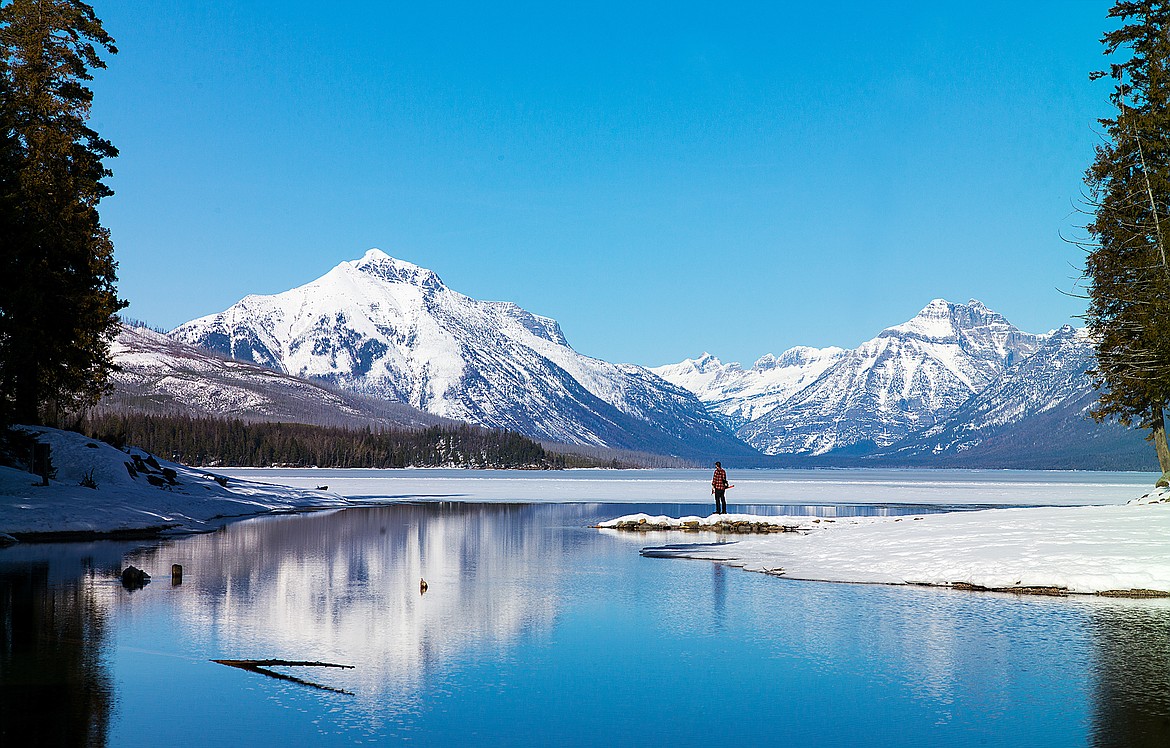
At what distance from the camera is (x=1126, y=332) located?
4275cm

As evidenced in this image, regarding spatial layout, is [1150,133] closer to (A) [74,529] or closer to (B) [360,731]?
(B) [360,731]

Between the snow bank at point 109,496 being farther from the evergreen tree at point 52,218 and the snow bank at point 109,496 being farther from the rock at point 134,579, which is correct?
the rock at point 134,579

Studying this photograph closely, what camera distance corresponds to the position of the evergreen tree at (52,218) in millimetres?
36781

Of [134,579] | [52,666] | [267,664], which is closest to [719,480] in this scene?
[134,579]

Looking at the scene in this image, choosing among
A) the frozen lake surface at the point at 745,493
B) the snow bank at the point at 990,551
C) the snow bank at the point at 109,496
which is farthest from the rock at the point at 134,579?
the frozen lake surface at the point at 745,493

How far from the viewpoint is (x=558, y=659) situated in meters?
16.3

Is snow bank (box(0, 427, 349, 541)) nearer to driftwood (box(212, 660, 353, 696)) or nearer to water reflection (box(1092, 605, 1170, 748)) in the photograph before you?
driftwood (box(212, 660, 353, 696))

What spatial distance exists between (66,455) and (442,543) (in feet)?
62.9

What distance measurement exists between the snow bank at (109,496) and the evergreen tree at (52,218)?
9.28 ft

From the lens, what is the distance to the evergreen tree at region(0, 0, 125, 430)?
36781 mm

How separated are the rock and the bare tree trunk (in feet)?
145

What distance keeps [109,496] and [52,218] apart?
40.9 ft

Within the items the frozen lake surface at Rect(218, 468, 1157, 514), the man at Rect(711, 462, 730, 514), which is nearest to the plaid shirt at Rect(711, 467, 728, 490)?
the man at Rect(711, 462, 730, 514)

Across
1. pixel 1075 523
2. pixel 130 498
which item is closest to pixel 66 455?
pixel 130 498
